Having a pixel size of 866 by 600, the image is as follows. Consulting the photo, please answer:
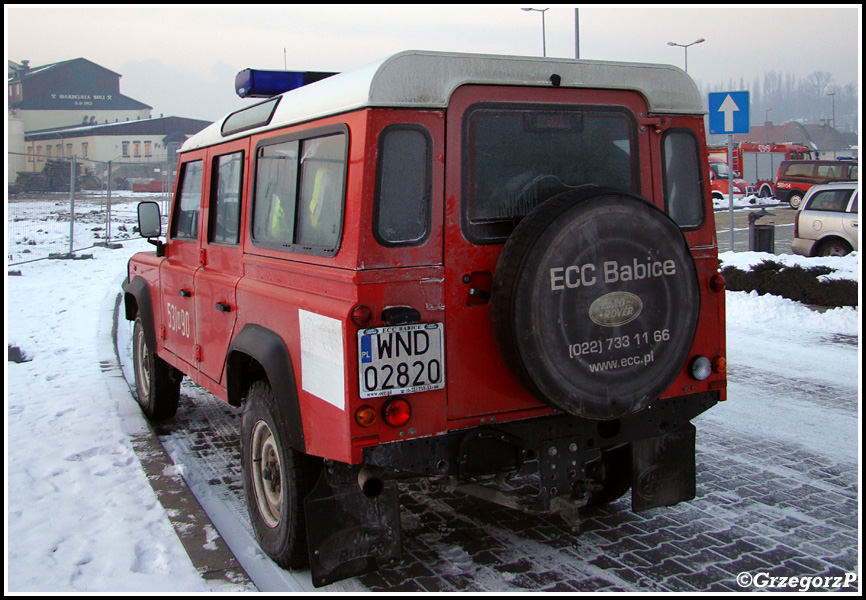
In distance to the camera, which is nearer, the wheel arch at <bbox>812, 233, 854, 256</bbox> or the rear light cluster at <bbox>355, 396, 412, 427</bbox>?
the rear light cluster at <bbox>355, 396, 412, 427</bbox>

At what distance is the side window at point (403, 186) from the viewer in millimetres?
3383

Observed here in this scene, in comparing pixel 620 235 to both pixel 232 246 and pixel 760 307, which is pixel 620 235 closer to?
pixel 232 246

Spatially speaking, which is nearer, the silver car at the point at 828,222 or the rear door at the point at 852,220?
the rear door at the point at 852,220

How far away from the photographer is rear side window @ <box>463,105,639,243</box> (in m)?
3.57

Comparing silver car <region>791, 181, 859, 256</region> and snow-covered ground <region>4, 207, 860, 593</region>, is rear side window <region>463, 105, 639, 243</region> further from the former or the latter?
silver car <region>791, 181, 859, 256</region>

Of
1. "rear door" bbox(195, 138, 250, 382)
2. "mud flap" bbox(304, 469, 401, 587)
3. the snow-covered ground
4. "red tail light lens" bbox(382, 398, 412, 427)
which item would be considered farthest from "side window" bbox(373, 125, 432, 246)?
the snow-covered ground

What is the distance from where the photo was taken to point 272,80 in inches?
196

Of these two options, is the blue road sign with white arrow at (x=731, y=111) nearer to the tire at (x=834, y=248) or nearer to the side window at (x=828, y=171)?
the tire at (x=834, y=248)

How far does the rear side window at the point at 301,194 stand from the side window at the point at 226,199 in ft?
1.04

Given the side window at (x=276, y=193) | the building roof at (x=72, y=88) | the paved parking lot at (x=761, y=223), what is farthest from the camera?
the building roof at (x=72, y=88)

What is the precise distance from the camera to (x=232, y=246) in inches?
189

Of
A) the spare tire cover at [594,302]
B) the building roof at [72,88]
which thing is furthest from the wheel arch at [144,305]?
the building roof at [72,88]

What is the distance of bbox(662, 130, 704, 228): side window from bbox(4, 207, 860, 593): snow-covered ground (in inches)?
94.2

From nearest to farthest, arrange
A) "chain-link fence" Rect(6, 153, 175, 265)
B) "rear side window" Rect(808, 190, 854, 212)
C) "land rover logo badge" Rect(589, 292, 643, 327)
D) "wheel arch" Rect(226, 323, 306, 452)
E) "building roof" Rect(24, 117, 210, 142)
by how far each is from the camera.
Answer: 1. "land rover logo badge" Rect(589, 292, 643, 327)
2. "wheel arch" Rect(226, 323, 306, 452)
3. "rear side window" Rect(808, 190, 854, 212)
4. "chain-link fence" Rect(6, 153, 175, 265)
5. "building roof" Rect(24, 117, 210, 142)
